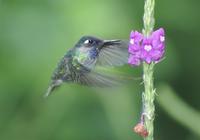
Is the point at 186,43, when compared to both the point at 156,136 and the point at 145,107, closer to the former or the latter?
the point at 156,136

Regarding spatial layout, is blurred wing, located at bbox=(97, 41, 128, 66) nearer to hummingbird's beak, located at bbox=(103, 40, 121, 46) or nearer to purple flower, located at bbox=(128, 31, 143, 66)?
hummingbird's beak, located at bbox=(103, 40, 121, 46)

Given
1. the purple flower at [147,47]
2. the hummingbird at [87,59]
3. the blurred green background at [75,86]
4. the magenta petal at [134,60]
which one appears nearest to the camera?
the purple flower at [147,47]

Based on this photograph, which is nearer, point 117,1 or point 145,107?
point 145,107

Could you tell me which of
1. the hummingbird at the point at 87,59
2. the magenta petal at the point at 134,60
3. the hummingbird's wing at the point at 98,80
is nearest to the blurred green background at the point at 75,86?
the hummingbird at the point at 87,59

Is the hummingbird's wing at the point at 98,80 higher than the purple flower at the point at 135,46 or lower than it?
lower

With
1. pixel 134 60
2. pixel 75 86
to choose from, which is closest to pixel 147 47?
pixel 134 60

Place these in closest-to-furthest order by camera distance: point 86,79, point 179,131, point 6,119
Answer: point 86,79
point 6,119
point 179,131

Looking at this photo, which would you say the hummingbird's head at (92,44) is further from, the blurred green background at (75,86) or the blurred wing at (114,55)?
the blurred green background at (75,86)

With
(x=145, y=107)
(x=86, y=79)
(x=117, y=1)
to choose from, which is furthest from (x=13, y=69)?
(x=145, y=107)
